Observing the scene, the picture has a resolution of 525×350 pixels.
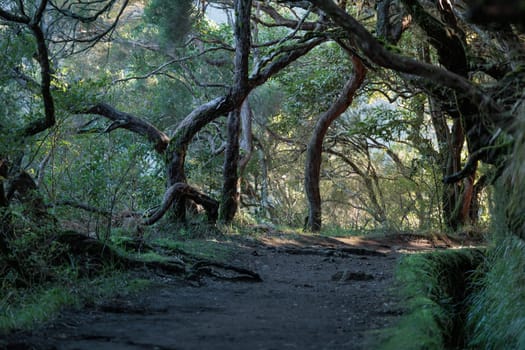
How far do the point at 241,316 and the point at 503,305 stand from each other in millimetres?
1989

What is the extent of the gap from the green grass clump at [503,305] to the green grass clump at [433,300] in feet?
0.77

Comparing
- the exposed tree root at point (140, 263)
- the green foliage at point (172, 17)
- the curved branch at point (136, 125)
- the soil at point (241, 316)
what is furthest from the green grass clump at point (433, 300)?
the green foliage at point (172, 17)

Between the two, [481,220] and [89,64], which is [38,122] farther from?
[89,64]

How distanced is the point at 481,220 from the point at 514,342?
10186 mm

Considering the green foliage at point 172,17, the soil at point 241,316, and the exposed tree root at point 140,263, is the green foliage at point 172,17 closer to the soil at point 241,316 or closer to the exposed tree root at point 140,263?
the exposed tree root at point 140,263

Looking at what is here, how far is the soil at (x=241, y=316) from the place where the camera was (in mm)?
3254

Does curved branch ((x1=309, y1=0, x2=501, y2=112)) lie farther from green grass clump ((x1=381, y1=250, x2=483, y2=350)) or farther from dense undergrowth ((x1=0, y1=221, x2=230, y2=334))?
dense undergrowth ((x1=0, y1=221, x2=230, y2=334))

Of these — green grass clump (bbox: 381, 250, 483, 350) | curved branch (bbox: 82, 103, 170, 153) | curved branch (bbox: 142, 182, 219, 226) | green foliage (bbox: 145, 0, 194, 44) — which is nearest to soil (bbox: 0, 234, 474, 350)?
green grass clump (bbox: 381, 250, 483, 350)

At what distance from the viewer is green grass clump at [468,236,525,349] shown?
13.4 feet

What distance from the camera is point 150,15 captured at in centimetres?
1150

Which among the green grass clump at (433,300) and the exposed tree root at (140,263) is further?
the exposed tree root at (140,263)

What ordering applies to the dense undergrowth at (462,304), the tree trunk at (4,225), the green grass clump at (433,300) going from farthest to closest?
the tree trunk at (4,225), the dense undergrowth at (462,304), the green grass clump at (433,300)

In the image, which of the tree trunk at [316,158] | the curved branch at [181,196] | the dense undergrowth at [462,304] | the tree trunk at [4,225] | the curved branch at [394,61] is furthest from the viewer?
the tree trunk at [316,158]

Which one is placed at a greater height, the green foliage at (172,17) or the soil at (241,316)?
the green foliage at (172,17)
